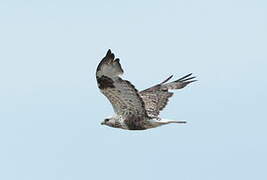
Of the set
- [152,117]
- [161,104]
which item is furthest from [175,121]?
[161,104]

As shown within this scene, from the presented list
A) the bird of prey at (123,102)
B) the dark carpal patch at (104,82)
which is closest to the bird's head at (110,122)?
the bird of prey at (123,102)

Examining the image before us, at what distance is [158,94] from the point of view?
21.7 m

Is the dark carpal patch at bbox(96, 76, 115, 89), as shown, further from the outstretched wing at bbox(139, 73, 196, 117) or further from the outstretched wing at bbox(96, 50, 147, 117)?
the outstretched wing at bbox(139, 73, 196, 117)

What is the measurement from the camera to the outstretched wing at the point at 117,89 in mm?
18203

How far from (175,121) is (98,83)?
1525mm

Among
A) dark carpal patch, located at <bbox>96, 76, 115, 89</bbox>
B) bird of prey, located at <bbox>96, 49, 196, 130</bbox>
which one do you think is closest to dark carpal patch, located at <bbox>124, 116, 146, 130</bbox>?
bird of prey, located at <bbox>96, 49, 196, 130</bbox>

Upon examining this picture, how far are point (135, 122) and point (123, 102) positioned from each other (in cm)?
54

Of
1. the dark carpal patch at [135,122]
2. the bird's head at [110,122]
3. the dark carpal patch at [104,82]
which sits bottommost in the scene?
the dark carpal patch at [135,122]

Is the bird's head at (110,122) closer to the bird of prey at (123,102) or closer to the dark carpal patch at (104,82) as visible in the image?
the bird of prey at (123,102)

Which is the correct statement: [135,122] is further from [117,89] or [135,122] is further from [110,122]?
[117,89]

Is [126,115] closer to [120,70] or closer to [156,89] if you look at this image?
[120,70]

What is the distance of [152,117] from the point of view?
19.7m

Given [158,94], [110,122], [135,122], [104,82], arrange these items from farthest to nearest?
[158,94], [110,122], [135,122], [104,82]

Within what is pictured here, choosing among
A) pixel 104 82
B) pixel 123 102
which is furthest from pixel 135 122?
pixel 104 82
